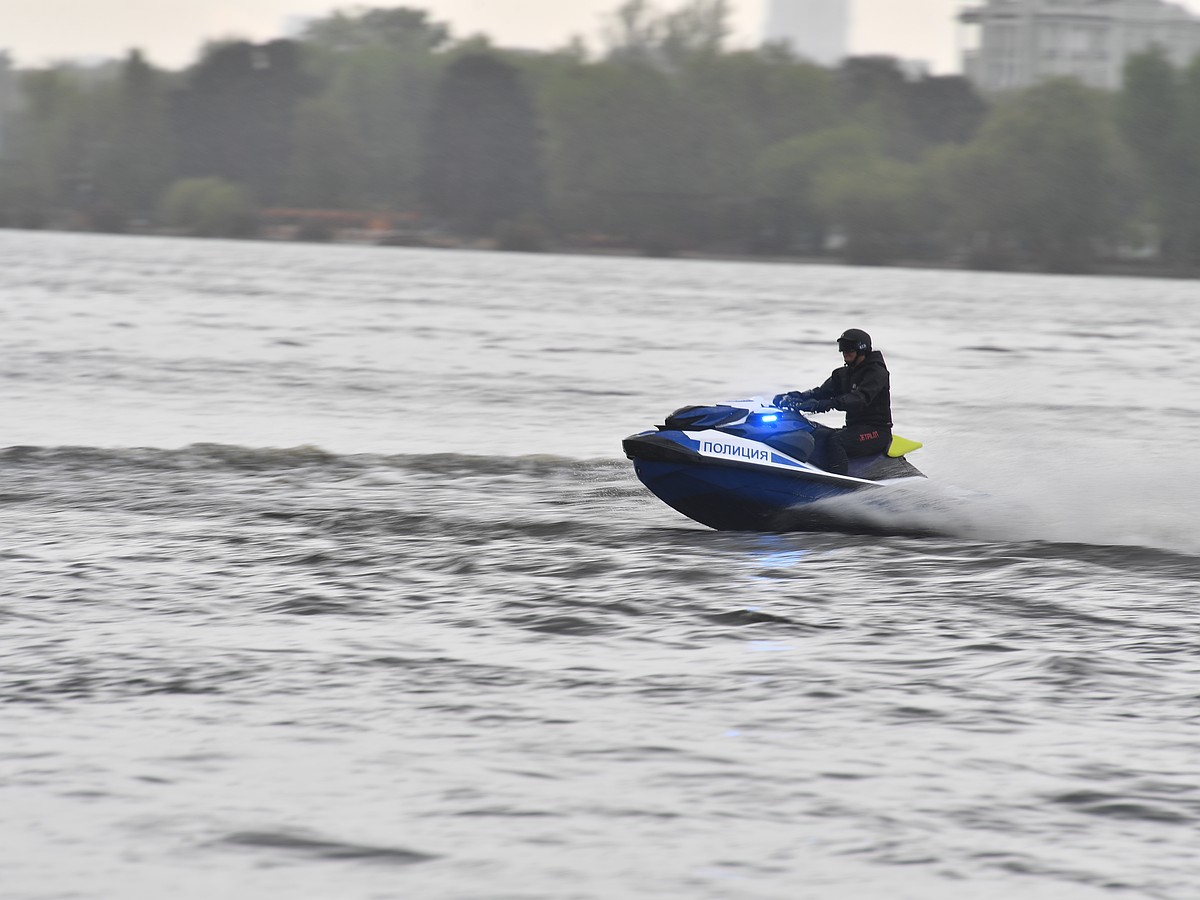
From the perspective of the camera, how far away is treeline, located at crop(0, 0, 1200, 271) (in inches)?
3807

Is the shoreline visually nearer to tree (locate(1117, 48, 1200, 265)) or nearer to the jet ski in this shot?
tree (locate(1117, 48, 1200, 265))

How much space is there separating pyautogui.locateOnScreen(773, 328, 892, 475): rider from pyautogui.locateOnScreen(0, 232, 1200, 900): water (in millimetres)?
574

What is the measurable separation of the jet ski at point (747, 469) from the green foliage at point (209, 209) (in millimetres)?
104626

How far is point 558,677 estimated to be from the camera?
8.89 m

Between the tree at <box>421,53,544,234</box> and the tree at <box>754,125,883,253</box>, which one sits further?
the tree at <box>421,53,544,234</box>

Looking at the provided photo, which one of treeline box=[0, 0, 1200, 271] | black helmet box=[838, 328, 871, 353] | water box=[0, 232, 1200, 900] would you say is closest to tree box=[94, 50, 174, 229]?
treeline box=[0, 0, 1200, 271]

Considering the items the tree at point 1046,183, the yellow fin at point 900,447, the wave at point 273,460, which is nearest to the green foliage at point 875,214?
the tree at point 1046,183

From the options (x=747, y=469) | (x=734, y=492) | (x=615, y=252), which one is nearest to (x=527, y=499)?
(x=734, y=492)

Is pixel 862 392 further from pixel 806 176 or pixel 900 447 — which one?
pixel 806 176

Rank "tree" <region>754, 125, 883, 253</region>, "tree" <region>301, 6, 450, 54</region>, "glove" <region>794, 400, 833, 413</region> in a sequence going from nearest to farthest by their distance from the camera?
1. "glove" <region>794, 400, 833, 413</region>
2. "tree" <region>754, 125, 883, 253</region>
3. "tree" <region>301, 6, 450, 54</region>

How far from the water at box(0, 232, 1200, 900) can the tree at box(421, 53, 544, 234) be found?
9673 centimetres

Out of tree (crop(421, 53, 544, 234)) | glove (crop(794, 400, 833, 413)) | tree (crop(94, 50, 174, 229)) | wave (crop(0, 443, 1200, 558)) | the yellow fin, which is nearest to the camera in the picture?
glove (crop(794, 400, 833, 413))

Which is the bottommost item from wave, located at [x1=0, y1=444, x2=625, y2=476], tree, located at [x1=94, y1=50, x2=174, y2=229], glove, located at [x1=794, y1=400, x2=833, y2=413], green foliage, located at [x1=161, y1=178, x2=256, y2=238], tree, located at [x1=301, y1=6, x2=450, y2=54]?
wave, located at [x1=0, y1=444, x2=625, y2=476]

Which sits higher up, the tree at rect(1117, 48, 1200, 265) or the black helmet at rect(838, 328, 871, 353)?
the tree at rect(1117, 48, 1200, 265)
